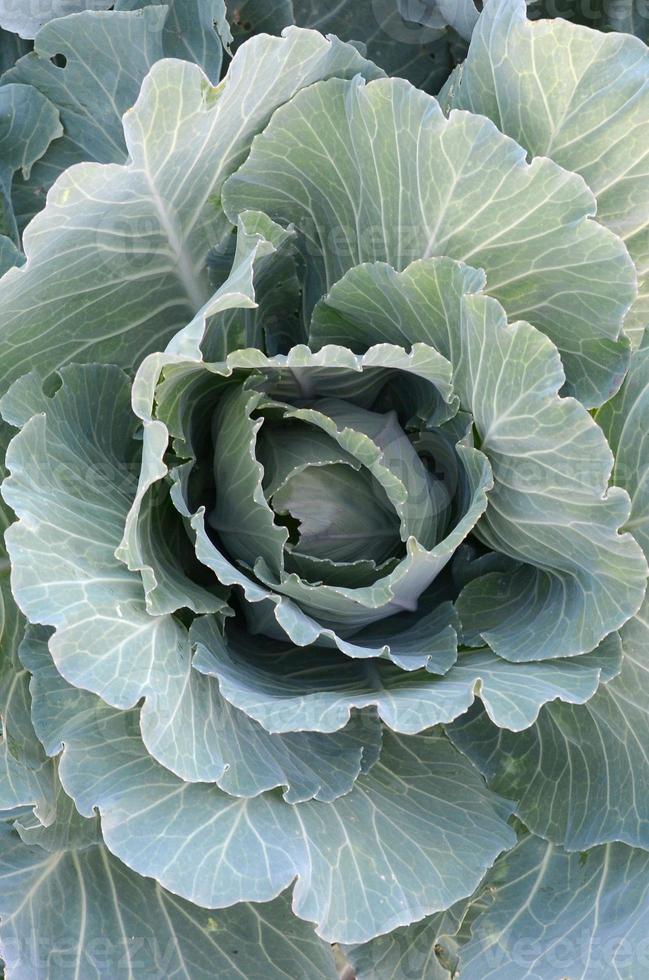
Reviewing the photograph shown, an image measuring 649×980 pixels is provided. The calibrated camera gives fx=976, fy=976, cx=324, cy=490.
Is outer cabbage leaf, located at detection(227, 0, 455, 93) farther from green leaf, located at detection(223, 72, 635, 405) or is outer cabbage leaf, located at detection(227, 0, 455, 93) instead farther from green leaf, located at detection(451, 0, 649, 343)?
green leaf, located at detection(223, 72, 635, 405)

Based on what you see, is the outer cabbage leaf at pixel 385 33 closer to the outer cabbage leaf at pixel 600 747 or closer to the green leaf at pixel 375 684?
the outer cabbage leaf at pixel 600 747

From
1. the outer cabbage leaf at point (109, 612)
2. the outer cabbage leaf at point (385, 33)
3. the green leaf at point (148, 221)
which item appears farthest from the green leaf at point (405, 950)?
the outer cabbage leaf at point (385, 33)

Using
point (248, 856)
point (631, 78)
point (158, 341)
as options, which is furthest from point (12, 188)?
point (248, 856)

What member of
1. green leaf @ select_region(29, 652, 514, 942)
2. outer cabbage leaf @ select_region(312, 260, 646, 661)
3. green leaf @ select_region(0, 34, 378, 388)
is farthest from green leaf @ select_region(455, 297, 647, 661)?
green leaf @ select_region(0, 34, 378, 388)

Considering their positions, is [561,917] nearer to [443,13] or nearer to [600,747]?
[600,747]

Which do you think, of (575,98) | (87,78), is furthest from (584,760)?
(87,78)
